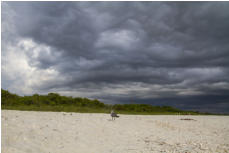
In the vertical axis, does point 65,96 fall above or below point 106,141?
above

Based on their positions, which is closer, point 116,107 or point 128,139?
point 128,139

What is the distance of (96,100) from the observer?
95.1ft

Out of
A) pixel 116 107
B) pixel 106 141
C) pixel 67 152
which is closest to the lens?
pixel 67 152

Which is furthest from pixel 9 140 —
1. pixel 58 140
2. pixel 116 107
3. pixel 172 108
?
pixel 172 108

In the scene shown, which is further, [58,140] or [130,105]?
[130,105]

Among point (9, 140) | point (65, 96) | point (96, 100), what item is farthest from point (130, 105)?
point (9, 140)

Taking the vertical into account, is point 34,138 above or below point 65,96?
below

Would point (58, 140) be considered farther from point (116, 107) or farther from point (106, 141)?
point (116, 107)

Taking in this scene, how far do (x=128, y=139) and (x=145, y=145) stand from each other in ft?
3.91

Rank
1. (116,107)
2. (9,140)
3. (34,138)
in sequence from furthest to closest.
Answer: (116,107), (34,138), (9,140)

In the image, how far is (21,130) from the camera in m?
7.68

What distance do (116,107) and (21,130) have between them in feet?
67.5

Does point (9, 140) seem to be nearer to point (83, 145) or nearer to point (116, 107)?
point (83, 145)

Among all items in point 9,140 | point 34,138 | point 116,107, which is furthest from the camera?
point 116,107
